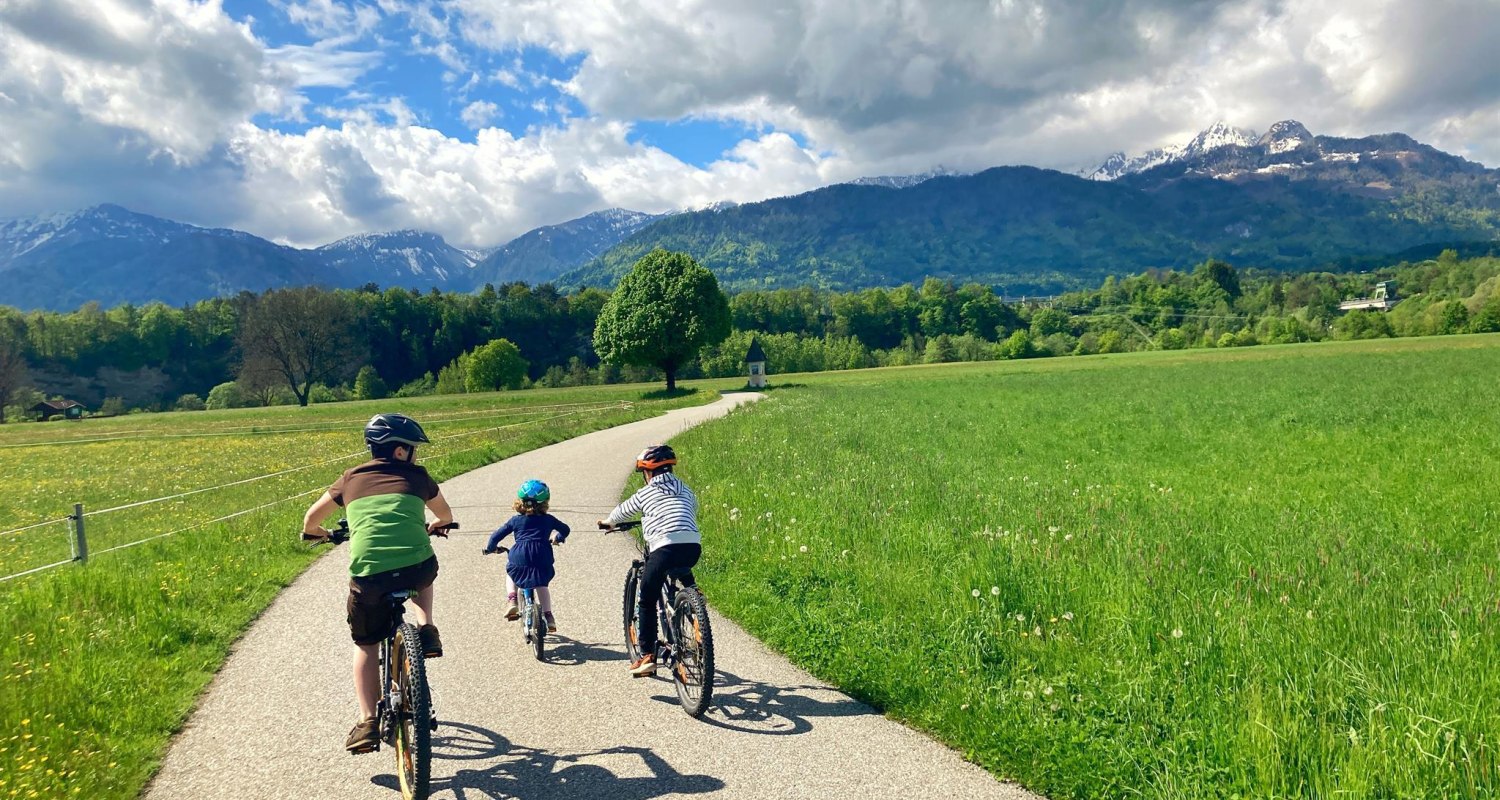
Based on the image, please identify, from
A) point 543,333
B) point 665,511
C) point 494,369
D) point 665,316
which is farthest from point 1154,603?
point 543,333

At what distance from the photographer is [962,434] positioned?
22859mm

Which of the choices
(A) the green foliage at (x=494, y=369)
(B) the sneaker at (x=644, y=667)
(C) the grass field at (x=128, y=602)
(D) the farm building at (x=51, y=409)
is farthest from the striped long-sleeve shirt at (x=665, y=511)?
(D) the farm building at (x=51, y=409)

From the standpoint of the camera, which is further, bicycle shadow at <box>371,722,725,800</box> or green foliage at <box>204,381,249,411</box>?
green foliage at <box>204,381,249,411</box>

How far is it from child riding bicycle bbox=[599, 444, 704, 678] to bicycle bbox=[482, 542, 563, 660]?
1070 millimetres

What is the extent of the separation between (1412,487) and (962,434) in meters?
11.2

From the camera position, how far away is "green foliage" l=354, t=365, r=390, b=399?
95750 mm

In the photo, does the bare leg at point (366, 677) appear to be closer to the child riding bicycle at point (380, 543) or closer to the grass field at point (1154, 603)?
the child riding bicycle at point (380, 543)

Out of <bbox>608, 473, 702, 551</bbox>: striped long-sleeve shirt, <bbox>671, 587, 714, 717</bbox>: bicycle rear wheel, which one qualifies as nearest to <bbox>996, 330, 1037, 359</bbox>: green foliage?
<bbox>608, 473, 702, 551</bbox>: striped long-sleeve shirt

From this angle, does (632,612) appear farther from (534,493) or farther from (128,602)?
(128,602)

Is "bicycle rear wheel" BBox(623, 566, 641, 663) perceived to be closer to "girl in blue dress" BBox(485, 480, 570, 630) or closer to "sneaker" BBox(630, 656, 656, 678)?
"sneaker" BBox(630, 656, 656, 678)

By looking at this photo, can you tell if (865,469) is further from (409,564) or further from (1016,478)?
(409,564)

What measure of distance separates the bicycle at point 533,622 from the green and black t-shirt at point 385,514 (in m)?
2.01

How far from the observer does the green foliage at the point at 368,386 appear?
9575 centimetres

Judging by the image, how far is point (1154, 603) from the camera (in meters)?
6.48
